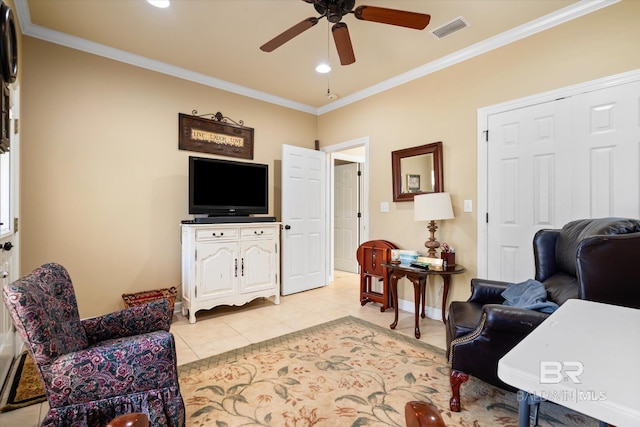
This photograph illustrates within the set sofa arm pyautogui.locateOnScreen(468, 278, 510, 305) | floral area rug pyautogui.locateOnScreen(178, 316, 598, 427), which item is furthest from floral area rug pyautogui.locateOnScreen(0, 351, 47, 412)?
sofa arm pyautogui.locateOnScreen(468, 278, 510, 305)

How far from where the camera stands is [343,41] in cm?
217

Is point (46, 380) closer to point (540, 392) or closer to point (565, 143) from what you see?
point (540, 392)

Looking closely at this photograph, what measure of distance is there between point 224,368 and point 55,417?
44.8 inches

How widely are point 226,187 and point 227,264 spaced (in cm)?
89

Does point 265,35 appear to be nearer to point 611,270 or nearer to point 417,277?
point 417,277

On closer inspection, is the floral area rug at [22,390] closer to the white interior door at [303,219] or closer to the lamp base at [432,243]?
the white interior door at [303,219]

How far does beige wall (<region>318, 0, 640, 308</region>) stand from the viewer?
2.32m

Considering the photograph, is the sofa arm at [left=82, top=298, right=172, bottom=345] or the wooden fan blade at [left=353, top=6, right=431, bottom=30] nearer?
the sofa arm at [left=82, top=298, right=172, bottom=345]

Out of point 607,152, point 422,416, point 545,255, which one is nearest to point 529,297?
point 545,255

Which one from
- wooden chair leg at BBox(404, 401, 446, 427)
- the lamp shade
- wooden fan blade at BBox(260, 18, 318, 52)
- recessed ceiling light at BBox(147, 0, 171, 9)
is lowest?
wooden chair leg at BBox(404, 401, 446, 427)

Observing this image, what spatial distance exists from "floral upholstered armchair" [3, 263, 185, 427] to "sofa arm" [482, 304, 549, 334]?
1.58 meters

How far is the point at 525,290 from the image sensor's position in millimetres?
1995

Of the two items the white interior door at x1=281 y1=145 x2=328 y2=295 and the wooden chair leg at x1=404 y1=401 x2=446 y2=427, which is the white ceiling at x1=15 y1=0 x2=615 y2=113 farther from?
the wooden chair leg at x1=404 y1=401 x2=446 y2=427

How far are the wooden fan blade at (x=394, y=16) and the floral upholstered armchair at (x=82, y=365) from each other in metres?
2.14
